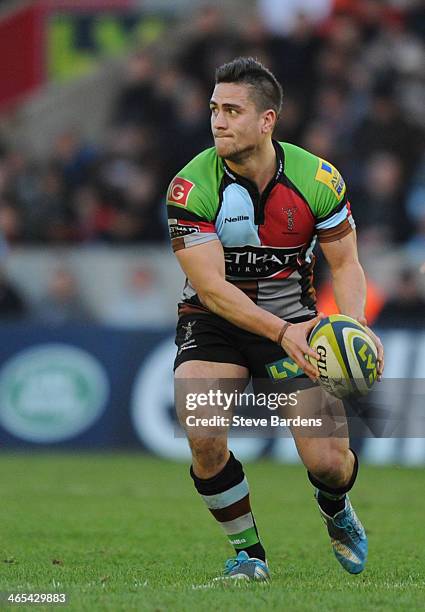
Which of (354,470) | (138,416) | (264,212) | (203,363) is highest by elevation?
(264,212)

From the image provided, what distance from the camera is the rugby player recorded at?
6.63 m

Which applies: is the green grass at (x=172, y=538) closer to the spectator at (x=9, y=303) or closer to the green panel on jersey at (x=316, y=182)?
the spectator at (x=9, y=303)

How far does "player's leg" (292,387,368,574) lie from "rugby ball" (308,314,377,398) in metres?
0.36

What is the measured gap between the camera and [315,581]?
21.6ft

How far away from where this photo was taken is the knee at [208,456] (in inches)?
260

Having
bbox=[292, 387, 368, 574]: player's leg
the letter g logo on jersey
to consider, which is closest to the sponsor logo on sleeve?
the letter g logo on jersey

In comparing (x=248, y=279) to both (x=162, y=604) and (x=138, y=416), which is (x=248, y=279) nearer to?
(x=162, y=604)

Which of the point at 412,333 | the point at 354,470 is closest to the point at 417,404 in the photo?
the point at 412,333

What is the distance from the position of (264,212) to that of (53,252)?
8.97 m

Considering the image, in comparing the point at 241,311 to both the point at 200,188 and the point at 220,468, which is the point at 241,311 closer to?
the point at 200,188

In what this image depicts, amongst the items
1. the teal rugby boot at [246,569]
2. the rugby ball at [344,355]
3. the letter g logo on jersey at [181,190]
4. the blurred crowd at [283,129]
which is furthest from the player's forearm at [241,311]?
the blurred crowd at [283,129]

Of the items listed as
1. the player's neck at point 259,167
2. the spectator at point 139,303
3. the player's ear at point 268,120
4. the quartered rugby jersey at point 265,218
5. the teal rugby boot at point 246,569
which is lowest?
the spectator at point 139,303

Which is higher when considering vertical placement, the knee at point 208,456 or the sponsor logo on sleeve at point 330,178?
the sponsor logo on sleeve at point 330,178

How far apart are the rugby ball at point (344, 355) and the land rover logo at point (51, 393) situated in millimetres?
7921
